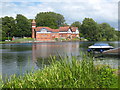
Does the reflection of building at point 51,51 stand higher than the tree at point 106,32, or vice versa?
the tree at point 106,32

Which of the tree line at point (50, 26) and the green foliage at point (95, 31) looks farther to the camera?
the green foliage at point (95, 31)

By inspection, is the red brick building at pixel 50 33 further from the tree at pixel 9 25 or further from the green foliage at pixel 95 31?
the tree at pixel 9 25

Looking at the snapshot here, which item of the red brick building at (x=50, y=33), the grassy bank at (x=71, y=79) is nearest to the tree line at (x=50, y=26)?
the red brick building at (x=50, y=33)

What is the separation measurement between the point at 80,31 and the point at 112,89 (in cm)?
Answer: 10893

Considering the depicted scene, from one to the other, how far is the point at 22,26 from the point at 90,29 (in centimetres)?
3745

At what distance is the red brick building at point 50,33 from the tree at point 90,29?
6533 mm

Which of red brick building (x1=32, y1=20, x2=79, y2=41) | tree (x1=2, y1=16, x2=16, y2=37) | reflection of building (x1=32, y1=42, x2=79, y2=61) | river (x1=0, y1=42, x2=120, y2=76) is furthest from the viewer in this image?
red brick building (x1=32, y1=20, x2=79, y2=41)

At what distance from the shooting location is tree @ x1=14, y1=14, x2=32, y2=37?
84.8 m

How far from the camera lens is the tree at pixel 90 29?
101412 mm

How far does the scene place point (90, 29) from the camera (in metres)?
102

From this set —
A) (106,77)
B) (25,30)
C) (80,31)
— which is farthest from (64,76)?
(80,31)

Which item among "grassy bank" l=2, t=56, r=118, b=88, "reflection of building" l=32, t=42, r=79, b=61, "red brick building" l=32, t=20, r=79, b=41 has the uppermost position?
"red brick building" l=32, t=20, r=79, b=41

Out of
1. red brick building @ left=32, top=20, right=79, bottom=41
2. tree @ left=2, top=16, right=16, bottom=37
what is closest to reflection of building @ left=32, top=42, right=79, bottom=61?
tree @ left=2, top=16, right=16, bottom=37

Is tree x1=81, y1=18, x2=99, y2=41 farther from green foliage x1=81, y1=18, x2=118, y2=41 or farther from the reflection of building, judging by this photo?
the reflection of building
